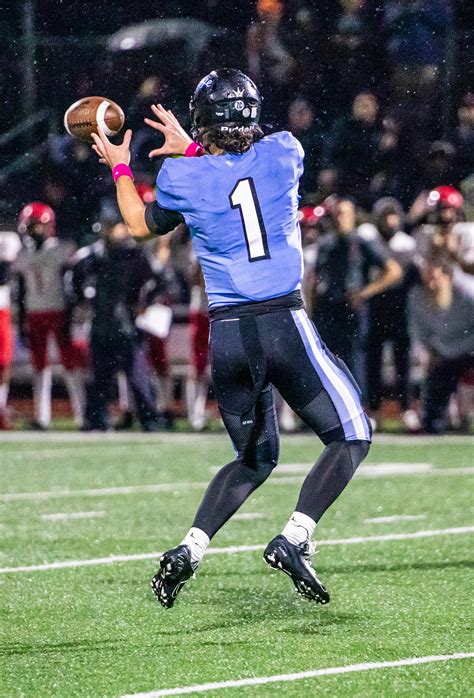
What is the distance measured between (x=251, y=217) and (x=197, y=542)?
110cm

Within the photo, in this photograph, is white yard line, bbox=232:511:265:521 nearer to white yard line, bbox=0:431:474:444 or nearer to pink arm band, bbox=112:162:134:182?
pink arm band, bbox=112:162:134:182

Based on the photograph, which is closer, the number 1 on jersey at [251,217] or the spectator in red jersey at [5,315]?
the number 1 on jersey at [251,217]

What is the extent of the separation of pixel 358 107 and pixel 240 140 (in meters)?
9.25

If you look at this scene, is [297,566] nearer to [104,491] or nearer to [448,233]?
[104,491]

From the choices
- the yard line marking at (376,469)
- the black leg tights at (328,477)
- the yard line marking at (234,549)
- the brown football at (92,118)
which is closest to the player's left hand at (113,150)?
the brown football at (92,118)

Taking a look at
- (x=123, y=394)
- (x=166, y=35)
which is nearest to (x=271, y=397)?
(x=123, y=394)

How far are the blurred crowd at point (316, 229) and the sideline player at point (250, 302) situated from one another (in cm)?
676

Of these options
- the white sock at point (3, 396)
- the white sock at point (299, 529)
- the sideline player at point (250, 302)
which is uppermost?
the sideline player at point (250, 302)

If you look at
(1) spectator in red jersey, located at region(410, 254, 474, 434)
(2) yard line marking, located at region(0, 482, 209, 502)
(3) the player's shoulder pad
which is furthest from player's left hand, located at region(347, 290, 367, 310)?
(3) the player's shoulder pad

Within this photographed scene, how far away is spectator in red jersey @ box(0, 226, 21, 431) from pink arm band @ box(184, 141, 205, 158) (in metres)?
7.80

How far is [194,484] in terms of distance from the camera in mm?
9352

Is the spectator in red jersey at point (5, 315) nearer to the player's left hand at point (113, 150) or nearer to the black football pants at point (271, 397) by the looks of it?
the player's left hand at point (113, 150)

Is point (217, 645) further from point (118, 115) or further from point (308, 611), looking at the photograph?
point (118, 115)

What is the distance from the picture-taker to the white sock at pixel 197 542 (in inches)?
202
